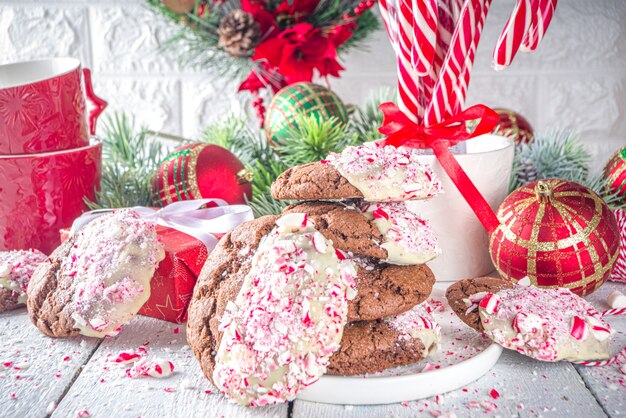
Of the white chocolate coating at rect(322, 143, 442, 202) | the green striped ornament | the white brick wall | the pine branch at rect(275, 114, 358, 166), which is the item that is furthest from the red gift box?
the white brick wall

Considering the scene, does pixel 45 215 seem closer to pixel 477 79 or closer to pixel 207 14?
pixel 207 14

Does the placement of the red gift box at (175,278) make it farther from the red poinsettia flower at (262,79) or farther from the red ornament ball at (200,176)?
the red poinsettia flower at (262,79)

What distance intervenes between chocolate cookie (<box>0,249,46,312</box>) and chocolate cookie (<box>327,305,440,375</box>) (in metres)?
0.58

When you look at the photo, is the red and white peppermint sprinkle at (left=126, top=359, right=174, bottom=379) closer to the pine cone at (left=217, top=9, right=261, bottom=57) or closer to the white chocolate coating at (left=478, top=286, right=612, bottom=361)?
the white chocolate coating at (left=478, top=286, right=612, bottom=361)

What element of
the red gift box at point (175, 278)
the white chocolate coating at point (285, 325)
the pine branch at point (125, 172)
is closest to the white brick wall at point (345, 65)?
the pine branch at point (125, 172)

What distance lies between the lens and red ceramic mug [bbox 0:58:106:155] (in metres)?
1.17

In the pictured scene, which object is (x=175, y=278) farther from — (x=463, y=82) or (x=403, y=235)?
(x=463, y=82)

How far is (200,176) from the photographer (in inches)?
50.8

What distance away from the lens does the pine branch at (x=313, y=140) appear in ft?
4.21

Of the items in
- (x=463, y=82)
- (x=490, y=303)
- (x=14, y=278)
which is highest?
(x=463, y=82)

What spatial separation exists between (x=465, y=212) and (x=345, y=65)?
44.5 inches

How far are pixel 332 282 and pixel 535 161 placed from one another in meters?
0.89

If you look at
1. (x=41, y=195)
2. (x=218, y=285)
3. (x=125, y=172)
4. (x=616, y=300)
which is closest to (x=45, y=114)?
(x=41, y=195)

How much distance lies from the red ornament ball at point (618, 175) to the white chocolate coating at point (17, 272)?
1.04 m
